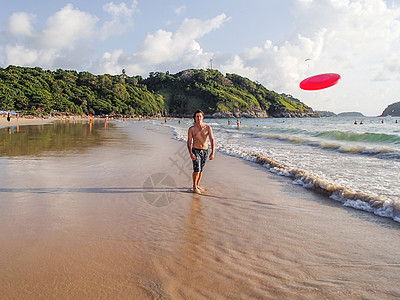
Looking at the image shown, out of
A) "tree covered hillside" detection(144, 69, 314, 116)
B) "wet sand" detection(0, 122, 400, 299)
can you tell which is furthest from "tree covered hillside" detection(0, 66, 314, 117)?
"wet sand" detection(0, 122, 400, 299)

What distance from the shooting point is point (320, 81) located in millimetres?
7742

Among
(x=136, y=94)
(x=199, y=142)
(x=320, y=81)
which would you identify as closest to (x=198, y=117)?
(x=199, y=142)

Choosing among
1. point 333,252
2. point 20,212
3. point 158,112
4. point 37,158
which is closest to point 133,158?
point 37,158

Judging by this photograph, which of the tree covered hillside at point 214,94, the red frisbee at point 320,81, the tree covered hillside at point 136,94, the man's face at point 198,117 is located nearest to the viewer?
the man's face at point 198,117

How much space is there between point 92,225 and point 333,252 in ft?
9.68

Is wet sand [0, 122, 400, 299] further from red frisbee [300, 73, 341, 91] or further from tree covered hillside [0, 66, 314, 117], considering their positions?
tree covered hillside [0, 66, 314, 117]

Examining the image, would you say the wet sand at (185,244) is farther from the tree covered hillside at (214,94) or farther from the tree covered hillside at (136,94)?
the tree covered hillside at (214,94)

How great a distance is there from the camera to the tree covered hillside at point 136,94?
Answer: 6858 centimetres

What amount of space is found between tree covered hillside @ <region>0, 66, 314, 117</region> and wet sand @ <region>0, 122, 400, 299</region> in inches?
2546

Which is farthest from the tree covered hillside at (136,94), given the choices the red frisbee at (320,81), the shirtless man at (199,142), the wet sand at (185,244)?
the wet sand at (185,244)

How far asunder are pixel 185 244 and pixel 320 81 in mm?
6726

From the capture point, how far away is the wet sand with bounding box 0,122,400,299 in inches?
88.3

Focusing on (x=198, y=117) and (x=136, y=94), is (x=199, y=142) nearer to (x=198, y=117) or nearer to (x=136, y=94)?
(x=198, y=117)

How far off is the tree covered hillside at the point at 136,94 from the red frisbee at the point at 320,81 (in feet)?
211
